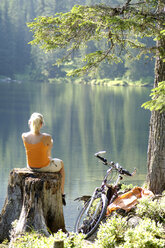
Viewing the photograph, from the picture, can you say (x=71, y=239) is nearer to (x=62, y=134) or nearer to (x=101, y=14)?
(x=101, y=14)

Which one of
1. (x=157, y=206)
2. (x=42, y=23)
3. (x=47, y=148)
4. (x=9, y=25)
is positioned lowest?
(x=157, y=206)

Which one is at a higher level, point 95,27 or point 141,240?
point 95,27

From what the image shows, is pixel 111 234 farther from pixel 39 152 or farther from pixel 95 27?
pixel 95 27

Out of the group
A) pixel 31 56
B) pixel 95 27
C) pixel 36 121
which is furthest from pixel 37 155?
pixel 31 56

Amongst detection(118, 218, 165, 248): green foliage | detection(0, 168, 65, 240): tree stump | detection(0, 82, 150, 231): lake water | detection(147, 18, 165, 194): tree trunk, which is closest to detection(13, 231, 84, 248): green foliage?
detection(118, 218, 165, 248): green foliage

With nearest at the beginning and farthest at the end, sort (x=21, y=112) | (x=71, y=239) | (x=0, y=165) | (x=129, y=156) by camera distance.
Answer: (x=71, y=239) → (x=0, y=165) → (x=129, y=156) → (x=21, y=112)

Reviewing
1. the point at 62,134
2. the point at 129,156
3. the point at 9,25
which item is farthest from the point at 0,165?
the point at 9,25

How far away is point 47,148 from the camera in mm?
6250

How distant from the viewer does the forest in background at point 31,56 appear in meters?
81.8

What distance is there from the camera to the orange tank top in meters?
6.21

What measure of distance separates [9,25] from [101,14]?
9279 cm

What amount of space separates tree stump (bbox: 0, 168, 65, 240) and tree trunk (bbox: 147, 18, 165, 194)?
6.30 feet

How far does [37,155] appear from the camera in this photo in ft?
20.5

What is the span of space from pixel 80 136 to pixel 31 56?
71179 mm
